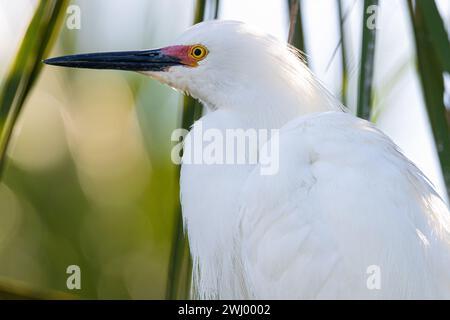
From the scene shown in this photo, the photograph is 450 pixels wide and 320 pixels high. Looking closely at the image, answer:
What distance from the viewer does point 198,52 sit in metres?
2.23

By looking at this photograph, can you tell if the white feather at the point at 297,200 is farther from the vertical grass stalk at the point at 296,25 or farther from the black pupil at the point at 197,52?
the vertical grass stalk at the point at 296,25

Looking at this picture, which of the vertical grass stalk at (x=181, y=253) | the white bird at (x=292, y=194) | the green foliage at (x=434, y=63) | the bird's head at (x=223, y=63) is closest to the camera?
the green foliage at (x=434, y=63)

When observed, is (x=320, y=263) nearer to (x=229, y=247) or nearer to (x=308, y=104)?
(x=229, y=247)

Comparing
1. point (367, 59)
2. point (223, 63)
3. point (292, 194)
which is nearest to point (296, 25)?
point (367, 59)

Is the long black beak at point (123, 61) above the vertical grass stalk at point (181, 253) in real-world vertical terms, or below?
above

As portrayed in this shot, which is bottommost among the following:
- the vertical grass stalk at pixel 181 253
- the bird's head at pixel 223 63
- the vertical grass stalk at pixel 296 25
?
the vertical grass stalk at pixel 181 253

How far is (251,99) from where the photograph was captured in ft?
7.03

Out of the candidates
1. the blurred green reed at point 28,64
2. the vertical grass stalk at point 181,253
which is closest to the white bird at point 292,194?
the vertical grass stalk at point 181,253

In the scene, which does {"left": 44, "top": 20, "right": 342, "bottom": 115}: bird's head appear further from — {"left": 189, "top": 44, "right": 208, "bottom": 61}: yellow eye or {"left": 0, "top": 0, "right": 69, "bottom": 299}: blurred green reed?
{"left": 0, "top": 0, "right": 69, "bottom": 299}: blurred green reed

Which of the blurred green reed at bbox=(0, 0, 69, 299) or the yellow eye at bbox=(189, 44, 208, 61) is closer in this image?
the blurred green reed at bbox=(0, 0, 69, 299)

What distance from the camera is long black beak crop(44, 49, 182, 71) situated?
2209 mm

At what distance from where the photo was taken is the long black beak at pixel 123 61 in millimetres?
2209

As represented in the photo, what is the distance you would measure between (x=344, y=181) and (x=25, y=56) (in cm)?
87

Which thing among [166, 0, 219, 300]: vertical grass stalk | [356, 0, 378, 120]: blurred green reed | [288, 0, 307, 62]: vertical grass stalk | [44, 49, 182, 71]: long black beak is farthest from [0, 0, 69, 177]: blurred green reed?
[44, 49, 182, 71]: long black beak
